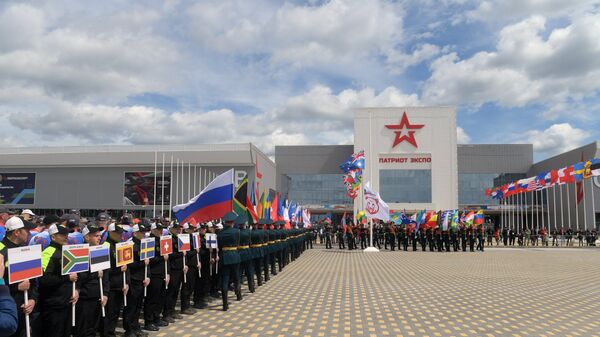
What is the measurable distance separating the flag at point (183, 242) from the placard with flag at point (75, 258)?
256cm

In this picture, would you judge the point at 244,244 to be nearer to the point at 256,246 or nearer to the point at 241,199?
the point at 256,246

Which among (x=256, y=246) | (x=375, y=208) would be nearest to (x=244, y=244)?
(x=256, y=246)

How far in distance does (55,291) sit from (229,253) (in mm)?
4198

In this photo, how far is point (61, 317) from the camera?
4898 mm

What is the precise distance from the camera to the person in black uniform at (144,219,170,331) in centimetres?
699

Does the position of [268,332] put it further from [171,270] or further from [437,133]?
[437,133]

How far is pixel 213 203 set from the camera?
1034cm

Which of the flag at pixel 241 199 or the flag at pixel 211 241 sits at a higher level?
the flag at pixel 241 199

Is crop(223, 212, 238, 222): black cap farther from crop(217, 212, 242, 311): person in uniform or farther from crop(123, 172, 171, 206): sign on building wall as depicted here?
crop(123, 172, 171, 206): sign on building wall

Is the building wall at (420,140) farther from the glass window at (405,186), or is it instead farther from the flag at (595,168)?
the flag at (595,168)

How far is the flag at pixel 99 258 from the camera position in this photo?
530 centimetres

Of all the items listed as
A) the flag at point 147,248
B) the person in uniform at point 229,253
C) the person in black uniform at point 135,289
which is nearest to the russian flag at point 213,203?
the person in uniform at point 229,253

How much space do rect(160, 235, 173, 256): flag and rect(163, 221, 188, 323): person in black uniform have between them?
0.34m

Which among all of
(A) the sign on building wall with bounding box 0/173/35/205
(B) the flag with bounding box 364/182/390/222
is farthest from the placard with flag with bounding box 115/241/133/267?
(A) the sign on building wall with bounding box 0/173/35/205
